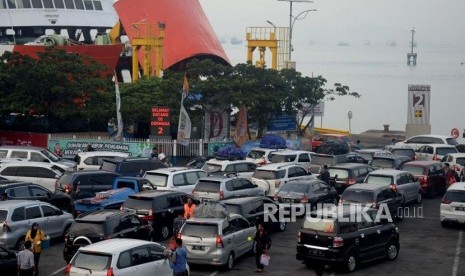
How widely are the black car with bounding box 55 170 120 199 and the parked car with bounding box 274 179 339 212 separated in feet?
18.7

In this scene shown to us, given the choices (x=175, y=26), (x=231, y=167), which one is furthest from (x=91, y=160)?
(x=175, y=26)

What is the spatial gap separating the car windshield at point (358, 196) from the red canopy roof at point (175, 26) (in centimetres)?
3450

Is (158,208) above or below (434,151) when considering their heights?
below

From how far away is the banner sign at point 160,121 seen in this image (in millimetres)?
44469

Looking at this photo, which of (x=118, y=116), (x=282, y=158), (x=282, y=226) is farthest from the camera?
(x=118, y=116)

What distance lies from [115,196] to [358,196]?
726 centimetres

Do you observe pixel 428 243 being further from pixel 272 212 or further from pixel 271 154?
pixel 271 154

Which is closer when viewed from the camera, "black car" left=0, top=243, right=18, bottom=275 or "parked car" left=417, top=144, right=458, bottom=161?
"black car" left=0, top=243, right=18, bottom=275

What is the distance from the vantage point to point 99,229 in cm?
2214

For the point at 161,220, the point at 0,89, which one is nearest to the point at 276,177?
the point at 161,220

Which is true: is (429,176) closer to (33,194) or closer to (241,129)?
(241,129)

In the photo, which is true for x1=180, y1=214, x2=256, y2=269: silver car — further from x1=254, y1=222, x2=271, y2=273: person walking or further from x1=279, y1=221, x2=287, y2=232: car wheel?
x1=279, y1=221, x2=287, y2=232: car wheel

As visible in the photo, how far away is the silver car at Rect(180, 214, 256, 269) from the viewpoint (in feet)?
71.9

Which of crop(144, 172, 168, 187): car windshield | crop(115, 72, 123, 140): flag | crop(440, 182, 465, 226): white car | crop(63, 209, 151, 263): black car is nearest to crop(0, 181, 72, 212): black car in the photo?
crop(144, 172, 168, 187): car windshield
